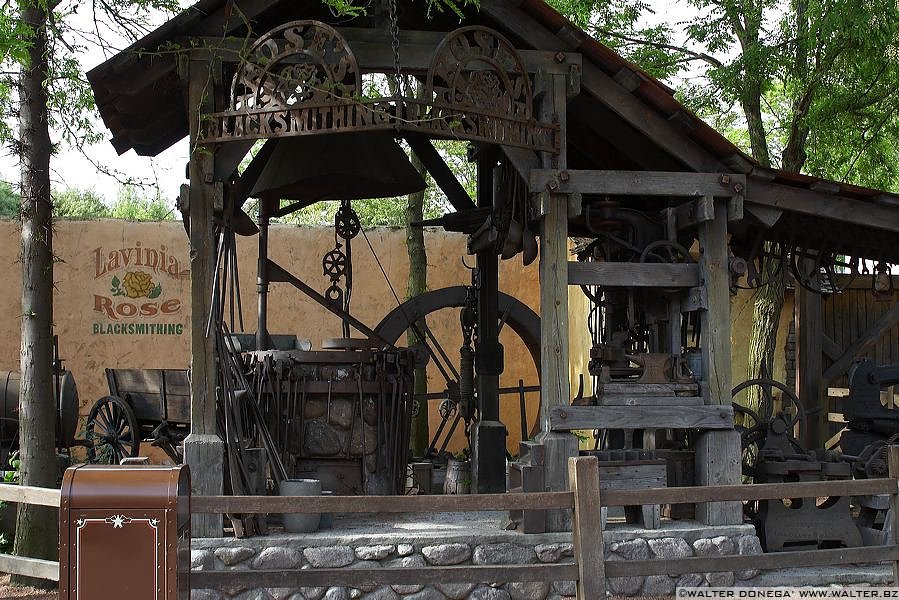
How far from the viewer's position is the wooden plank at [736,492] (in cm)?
580

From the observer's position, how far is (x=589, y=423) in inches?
301

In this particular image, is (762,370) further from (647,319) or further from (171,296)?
(171,296)

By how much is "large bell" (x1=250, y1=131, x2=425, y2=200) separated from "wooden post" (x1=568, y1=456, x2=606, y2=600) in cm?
390

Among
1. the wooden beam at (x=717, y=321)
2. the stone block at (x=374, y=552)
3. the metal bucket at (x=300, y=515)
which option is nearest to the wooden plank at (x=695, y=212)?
the wooden beam at (x=717, y=321)

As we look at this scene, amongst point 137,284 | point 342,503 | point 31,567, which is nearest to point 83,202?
point 137,284

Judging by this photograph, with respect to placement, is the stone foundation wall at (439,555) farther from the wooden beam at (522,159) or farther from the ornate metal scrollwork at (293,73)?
the ornate metal scrollwork at (293,73)

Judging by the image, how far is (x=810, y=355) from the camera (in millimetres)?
12289

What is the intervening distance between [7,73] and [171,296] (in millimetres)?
7651

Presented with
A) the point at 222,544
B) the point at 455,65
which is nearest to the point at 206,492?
the point at 222,544

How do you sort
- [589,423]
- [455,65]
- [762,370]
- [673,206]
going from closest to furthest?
1. [455,65]
2. [589,423]
3. [673,206]
4. [762,370]

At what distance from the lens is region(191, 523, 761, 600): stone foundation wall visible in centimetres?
709

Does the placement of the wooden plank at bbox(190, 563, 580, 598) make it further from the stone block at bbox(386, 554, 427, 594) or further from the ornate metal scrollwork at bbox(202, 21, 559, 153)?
the ornate metal scrollwork at bbox(202, 21, 559, 153)

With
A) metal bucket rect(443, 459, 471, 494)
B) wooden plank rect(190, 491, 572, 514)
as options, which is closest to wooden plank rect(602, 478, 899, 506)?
wooden plank rect(190, 491, 572, 514)

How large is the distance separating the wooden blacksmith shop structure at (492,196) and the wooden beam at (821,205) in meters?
0.02
